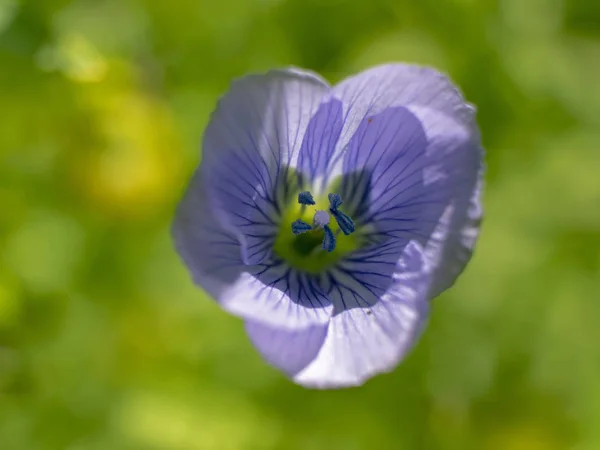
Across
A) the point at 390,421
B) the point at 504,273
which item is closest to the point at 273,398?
the point at 390,421

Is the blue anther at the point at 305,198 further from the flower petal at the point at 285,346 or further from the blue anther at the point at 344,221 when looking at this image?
the flower petal at the point at 285,346

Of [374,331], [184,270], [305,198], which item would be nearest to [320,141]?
[305,198]

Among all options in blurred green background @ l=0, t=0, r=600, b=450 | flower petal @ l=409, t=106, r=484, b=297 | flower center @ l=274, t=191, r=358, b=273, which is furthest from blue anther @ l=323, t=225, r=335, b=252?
blurred green background @ l=0, t=0, r=600, b=450

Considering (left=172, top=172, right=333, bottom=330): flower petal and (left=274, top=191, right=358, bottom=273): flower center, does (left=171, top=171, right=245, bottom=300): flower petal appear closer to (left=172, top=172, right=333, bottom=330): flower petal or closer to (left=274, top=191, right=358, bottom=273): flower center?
(left=172, top=172, right=333, bottom=330): flower petal

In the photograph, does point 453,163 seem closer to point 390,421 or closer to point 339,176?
point 339,176

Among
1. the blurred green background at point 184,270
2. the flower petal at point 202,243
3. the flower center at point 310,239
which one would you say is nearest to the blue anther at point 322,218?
the flower center at point 310,239

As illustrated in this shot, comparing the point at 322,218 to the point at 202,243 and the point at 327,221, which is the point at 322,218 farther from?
the point at 202,243
